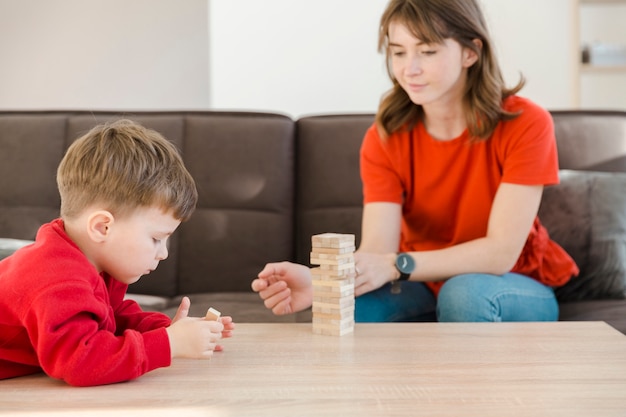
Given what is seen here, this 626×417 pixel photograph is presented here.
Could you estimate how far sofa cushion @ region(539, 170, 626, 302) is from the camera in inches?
81.1

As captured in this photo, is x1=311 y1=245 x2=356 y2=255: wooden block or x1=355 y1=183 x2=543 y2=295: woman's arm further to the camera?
x1=355 y1=183 x2=543 y2=295: woman's arm

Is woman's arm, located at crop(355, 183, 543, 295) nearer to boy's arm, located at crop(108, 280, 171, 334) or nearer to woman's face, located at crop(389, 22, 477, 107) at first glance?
woman's face, located at crop(389, 22, 477, 107)

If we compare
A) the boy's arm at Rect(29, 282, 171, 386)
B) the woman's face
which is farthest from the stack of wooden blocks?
the woman's face

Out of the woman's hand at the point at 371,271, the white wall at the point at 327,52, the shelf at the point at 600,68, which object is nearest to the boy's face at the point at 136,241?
the woman's hand at the point at 371,271

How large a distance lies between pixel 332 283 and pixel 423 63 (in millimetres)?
629

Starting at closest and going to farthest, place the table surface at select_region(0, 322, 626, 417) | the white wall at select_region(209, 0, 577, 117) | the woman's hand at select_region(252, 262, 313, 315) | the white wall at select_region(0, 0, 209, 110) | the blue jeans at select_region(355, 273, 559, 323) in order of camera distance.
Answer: the table surface at select_region(0, 322, 626, 417)
the woman's hand at select_region(252, 262, 313, 315)
the blue jeans at select_region(355, 273, 559, 323)
the white wall at select_region(209, 0, 577, 117)
the white wall at select_region(0, 0, 209, 110)

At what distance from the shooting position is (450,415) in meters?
0.94

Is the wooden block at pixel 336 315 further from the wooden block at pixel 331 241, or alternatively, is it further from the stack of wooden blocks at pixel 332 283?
the wooden block at pixel 331 241

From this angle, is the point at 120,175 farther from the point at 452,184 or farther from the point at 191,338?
the point at 452,184

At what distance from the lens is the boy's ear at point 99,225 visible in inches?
43.8

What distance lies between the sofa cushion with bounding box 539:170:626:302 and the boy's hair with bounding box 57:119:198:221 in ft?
4.15

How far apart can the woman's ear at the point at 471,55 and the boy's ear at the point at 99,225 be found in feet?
3.27

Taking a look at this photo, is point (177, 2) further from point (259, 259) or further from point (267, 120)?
point (259, 259)

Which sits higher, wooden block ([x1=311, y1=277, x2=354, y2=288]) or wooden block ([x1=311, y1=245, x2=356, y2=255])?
wooden block ([x1=311, y1=245, x2=356, y2=255])
